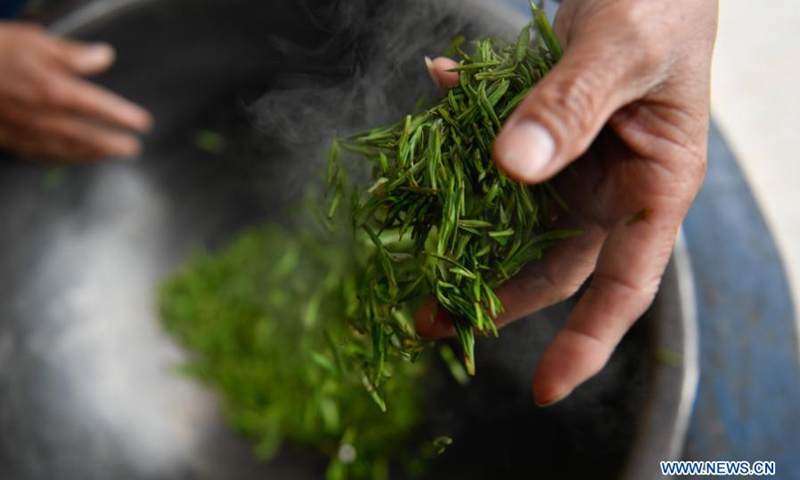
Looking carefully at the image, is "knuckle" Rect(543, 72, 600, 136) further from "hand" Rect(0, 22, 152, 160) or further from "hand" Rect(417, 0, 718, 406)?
"hand" Rect(0, 22, 152, 160)

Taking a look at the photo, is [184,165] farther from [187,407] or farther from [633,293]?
[633,293]

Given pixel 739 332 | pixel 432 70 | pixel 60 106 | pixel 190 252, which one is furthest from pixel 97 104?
pixel 739 332

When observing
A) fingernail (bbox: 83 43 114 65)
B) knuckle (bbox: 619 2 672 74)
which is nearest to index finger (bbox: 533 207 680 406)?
knuckle (bbox: 619 2 672 74)

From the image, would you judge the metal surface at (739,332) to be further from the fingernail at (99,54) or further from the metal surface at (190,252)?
the fingernail at (99,54)

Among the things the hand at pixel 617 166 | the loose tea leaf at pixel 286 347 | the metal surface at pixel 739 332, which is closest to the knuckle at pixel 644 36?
the hand at pixel 617 166

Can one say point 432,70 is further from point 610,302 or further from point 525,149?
point 610,302

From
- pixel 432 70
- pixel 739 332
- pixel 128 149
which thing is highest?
pixel 432 70

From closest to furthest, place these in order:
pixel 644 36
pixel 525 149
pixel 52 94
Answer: pixel 525 149 < pixel 644 36 < pixel 52 94
